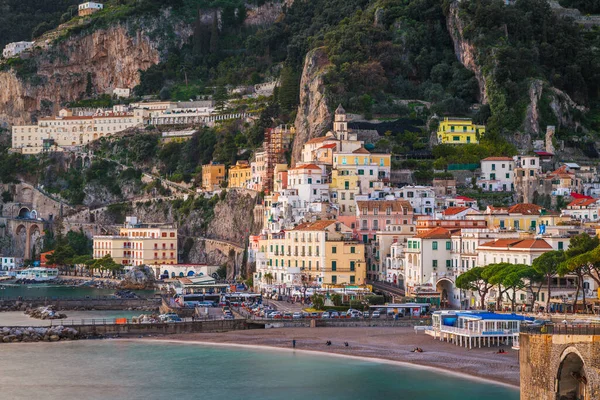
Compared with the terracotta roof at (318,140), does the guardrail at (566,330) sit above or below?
below

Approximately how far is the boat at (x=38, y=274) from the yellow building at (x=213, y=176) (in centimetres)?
1583

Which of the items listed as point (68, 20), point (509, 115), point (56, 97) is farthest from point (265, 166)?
point (68, 20)

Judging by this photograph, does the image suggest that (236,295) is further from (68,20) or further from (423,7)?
(68,20)

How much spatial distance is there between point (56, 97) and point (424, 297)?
90.7 metres

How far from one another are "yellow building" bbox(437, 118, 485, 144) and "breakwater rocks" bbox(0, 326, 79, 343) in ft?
136

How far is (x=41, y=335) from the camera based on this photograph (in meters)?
65.1

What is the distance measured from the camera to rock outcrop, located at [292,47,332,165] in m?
101

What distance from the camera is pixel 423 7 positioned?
4392 inches

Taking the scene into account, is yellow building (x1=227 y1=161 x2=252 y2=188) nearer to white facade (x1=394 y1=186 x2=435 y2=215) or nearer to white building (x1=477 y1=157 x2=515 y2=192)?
white facade (x1=394 y1=186 x2=435 y2=215)

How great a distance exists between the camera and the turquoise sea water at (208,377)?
49.1 m

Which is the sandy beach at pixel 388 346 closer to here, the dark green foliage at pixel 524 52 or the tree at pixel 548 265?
the tree at pixel 548 265

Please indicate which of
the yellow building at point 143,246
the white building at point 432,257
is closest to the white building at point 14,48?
the yellow building at point 143,246

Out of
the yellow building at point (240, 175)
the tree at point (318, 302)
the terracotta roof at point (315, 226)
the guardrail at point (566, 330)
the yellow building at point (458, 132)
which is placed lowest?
the tree at point (318, 302)

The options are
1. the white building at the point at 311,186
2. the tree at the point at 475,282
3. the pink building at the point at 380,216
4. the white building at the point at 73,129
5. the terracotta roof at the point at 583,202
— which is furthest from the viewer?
the white building at the point at 73,129
